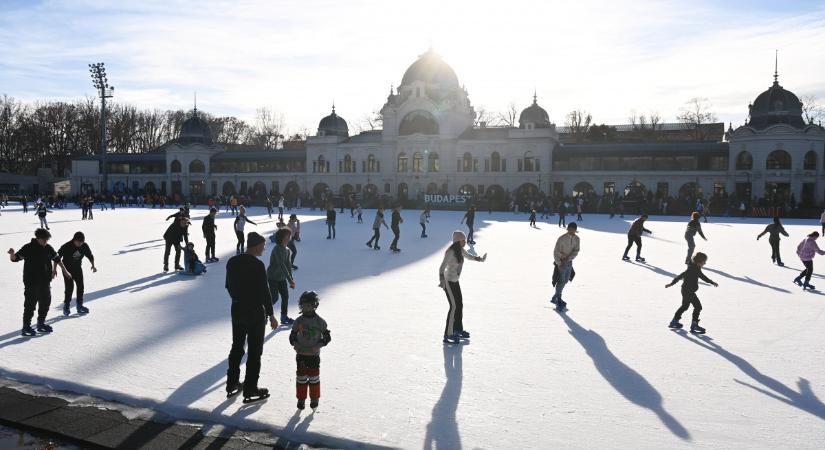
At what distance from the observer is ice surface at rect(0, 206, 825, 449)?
511 centimetres

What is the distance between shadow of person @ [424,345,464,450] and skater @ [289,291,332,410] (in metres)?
1.15

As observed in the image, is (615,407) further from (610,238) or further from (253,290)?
(610,238)

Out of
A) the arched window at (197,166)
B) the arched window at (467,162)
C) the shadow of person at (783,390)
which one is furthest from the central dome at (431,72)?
the shadow of person at (783,390)

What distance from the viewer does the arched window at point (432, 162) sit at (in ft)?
190

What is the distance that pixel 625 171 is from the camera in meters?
51.2

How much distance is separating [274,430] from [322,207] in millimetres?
42695

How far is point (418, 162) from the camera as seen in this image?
58.5 meters

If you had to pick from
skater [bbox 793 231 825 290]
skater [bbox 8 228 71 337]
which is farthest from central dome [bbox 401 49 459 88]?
skater [bbox 8 228 71 337]

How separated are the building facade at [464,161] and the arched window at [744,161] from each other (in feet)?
0.26

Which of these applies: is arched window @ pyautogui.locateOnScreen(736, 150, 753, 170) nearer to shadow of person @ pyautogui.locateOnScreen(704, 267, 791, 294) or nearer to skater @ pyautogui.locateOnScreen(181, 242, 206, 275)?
shadow of person @ pyautogui.locateOnScreen(704, 267, 791, 294)

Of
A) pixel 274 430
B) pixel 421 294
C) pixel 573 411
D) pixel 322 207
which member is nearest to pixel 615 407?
pixel 573 411

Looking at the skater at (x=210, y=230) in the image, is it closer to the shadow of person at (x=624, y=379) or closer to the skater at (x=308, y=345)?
the skater at (x=308, y=345)

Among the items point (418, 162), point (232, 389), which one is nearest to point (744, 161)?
point (418, 162)

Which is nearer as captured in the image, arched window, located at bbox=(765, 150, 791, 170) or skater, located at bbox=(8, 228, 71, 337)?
skater, located at bbox=(8, 228, 71, 337)
